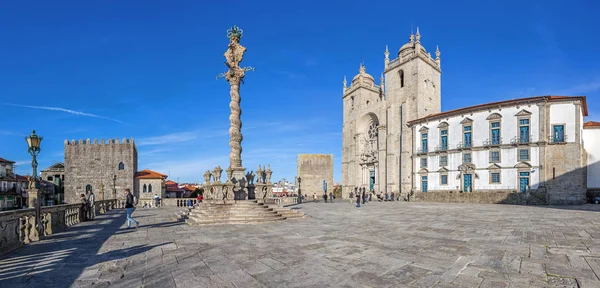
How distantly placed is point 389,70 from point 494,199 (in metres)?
21.8

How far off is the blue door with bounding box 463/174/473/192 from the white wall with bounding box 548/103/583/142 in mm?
8128

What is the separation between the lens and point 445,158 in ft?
112

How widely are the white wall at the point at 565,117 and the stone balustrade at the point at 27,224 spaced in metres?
35.8

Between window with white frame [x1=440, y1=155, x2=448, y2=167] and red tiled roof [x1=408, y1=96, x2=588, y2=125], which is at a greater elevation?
red tiled roof [x1=408, y1=96, x2=588, y2=125]

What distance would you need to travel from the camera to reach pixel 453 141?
33719mm

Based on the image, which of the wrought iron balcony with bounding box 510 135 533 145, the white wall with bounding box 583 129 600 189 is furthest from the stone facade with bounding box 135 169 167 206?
the white wall with bounding box 583 129 600 189

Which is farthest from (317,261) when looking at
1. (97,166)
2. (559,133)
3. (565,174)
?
(97,166)

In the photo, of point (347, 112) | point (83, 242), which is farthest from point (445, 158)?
point (83, 242)

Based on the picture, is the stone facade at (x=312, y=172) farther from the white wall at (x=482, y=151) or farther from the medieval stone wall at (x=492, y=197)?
the medieval stone wall at (x=492, y=197)

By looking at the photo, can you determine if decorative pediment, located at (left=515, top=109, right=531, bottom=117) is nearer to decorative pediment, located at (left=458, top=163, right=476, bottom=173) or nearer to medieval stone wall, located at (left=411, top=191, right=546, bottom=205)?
decorative pediment, located at (left=458, top=163, right=476, bottom=173)

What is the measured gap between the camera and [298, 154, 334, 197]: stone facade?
4500 centimetres

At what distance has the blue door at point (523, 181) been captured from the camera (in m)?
28.0

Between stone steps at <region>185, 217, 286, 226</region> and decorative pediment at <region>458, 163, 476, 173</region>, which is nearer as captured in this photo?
stone steps at <region>185, 217, 286, 226</region>

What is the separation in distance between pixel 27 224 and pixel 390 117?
126 ft
